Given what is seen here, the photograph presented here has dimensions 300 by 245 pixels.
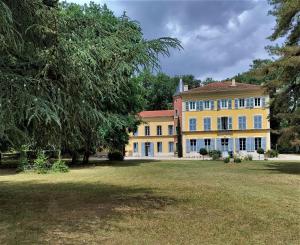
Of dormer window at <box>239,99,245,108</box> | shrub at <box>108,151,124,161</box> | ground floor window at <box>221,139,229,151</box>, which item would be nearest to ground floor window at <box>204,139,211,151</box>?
ground floor window at <box>221,139,229,151</box>

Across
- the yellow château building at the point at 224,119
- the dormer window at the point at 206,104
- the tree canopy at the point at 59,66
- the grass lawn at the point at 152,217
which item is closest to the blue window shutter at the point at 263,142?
the yellow château building at the point at 224,119

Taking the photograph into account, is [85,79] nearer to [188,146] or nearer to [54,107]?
[54,107]

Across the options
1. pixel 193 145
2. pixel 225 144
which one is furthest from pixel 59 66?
pixel 193 145

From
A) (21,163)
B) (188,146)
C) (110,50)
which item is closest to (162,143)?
(188,146)

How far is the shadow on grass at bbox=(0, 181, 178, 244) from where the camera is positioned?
6879 mm

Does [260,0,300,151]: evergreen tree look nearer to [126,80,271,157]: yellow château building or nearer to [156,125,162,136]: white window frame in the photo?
[126,80,271,157]: yellow château building

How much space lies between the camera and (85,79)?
25.5 ft

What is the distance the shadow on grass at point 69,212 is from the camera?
22.6ft

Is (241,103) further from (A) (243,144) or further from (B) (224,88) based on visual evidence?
(A) (243,144)

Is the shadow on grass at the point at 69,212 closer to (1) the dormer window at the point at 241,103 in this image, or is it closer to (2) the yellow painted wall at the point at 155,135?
(1) the dormer window at the point at 241,103

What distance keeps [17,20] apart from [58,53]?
0.89m

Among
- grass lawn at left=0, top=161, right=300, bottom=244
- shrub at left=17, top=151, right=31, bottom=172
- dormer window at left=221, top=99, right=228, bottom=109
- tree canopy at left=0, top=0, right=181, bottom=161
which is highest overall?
Answer: dormer window at left=221, top=99, right=228, bottom=109

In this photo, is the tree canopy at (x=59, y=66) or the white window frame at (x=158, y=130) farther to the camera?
the white window frame at (x=158, y=130)

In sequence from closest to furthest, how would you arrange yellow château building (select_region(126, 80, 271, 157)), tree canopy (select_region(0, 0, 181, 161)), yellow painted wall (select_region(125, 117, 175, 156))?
1. tree canopy (select_region(0, 0, 181, 161))
2. yellow château building (select_region(126, 80, 271, 157))
3. yellow painted wall (select_region(125, 117, 175, 156))
